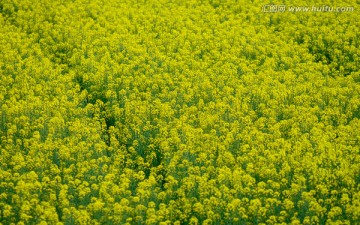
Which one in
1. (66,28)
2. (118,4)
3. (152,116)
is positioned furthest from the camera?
(118,4)

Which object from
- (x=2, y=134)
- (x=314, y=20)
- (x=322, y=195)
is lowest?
(x=322, y=195)

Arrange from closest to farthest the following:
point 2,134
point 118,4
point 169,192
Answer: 1. point 169,192
2. point 2,134
3. point 118,4

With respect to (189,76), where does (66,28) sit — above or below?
above

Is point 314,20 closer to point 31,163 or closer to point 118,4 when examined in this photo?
point 118,4

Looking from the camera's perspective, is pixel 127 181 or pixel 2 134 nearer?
pixel 127 181

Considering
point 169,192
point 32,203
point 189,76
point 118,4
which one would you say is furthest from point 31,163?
point 118,4

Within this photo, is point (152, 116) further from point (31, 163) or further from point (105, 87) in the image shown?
point (31, 163)
